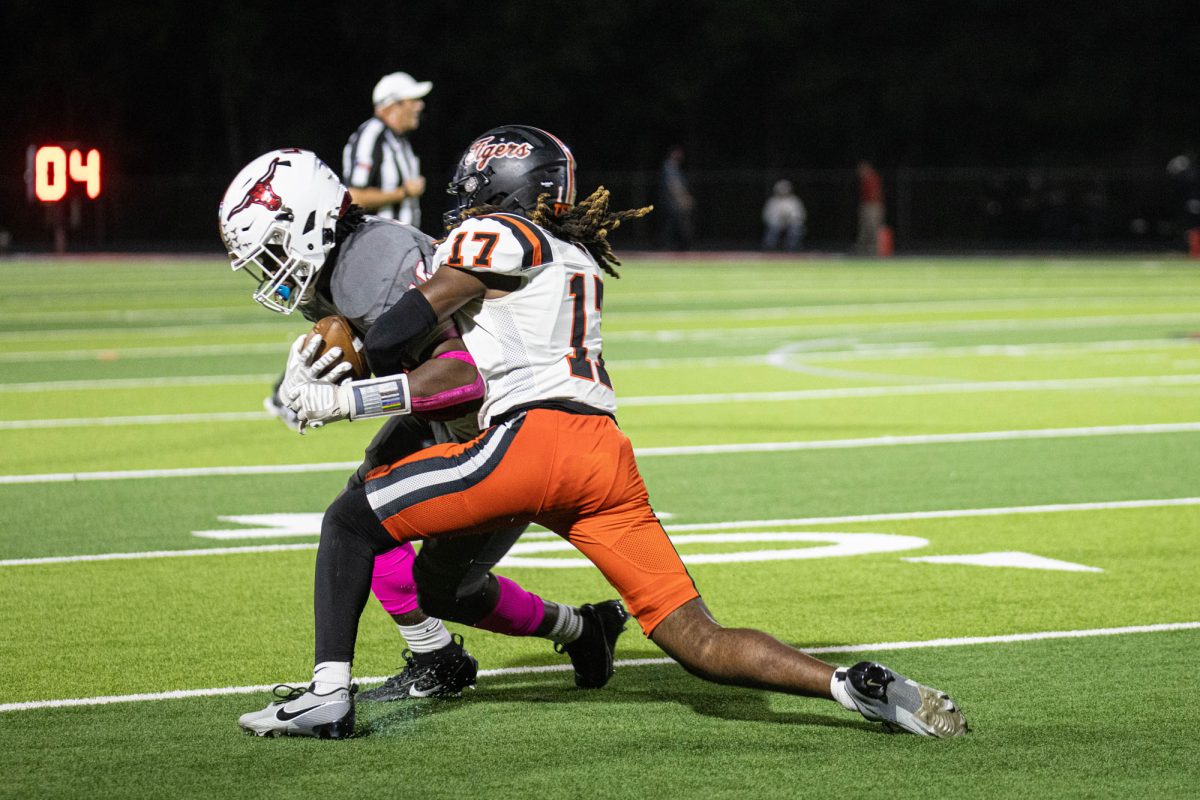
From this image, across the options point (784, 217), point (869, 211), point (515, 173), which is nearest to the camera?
point (515, 173)

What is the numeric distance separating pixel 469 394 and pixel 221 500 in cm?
466

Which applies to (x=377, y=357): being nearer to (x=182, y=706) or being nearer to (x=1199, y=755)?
(x=182, y=706)

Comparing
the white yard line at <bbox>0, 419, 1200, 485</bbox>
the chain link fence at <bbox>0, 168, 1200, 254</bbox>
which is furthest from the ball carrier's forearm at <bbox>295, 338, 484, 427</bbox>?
the chain link fence at <bbox>0, 168, 1200, 254</bbox>

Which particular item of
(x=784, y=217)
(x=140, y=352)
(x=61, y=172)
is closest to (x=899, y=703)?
(x=140, y=352)

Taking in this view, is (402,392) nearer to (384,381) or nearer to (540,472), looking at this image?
(384,381)

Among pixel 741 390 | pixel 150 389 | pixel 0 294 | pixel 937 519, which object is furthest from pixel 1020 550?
pixel 0 294

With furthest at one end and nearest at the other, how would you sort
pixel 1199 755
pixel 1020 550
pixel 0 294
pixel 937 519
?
pixel 0 294, pixel 937 519, pixel 1020 550, pixel 1199 755

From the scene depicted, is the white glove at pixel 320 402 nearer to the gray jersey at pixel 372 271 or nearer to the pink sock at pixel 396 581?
the gray jersey at pixel 372 271

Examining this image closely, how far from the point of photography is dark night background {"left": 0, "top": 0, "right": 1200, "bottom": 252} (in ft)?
174

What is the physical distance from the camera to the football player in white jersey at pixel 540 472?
489 centimetres

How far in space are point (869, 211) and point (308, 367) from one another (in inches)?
1496

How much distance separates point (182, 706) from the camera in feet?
18.0

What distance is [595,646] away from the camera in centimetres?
575

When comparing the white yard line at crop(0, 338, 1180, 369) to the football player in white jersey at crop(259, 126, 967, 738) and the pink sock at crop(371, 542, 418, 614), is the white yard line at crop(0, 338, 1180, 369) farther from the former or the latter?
the football player in white jersey at crop(259, 126, 967, 738)
